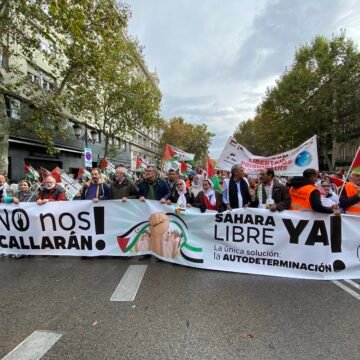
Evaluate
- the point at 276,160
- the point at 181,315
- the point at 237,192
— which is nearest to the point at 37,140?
the point at 276,160

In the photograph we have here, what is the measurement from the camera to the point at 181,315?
12.2 ft

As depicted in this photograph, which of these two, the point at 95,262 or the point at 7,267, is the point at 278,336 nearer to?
the point at 95,262

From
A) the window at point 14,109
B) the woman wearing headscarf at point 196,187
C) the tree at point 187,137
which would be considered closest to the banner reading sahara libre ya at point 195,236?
the woman wearing headscarf at point 196,187

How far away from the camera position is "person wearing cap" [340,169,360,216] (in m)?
5.06

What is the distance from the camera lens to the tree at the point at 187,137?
6278 cm

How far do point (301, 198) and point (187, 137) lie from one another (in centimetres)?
6109

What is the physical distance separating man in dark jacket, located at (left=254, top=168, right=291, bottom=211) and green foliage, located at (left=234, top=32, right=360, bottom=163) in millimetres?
30947

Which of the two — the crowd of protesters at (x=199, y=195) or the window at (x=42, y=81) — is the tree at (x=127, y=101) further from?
the crowd of protesters at (x=199, y=195)

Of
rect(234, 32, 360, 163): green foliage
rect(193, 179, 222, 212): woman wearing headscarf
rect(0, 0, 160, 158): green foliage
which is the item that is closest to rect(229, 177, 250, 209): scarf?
rect(193, 179, 222, 212): woman wearing headscarf

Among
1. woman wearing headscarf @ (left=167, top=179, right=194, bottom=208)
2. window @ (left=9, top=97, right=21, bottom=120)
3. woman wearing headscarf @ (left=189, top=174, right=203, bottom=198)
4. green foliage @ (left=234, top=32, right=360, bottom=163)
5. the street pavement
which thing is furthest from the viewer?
green foliage @ (left=234, top=32, right=360, bottom=163)

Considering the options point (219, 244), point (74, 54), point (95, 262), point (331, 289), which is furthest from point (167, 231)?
point (74, 54)

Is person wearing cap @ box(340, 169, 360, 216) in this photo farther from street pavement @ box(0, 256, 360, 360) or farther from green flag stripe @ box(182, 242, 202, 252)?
green flag stripe @ box(182, 242, 202, 252)

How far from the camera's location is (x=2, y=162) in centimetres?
1328

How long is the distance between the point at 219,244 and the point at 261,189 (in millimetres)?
1663
